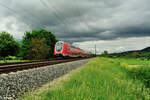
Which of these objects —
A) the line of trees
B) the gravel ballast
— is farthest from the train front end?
the gravel ballast

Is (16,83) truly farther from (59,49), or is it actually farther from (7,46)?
(7,46)

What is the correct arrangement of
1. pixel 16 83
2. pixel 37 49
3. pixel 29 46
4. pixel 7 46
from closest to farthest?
pixel 16 83
pixel 7 46
pixel 37 49
pixel 29 46

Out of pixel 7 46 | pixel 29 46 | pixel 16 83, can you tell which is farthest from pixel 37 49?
pixel 16 83

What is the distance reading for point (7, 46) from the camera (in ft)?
94.7

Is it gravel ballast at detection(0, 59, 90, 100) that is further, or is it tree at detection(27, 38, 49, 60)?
tree at detection(27, 38, 49, 60)

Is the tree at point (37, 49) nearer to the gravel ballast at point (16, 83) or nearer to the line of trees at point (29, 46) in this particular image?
the line of trees at point (29, 46)

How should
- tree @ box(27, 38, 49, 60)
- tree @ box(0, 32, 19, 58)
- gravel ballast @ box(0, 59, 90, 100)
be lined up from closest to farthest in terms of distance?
gravel ballast @ box(0, 59, 90, 100) → tree @ box(0, 32, 19, 58) → tree @ box(27, 38, 49, 60)

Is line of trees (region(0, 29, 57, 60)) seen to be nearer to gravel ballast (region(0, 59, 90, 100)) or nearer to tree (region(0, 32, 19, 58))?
tree (region(0, 32, 19, 58))

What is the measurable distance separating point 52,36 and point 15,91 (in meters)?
52.5

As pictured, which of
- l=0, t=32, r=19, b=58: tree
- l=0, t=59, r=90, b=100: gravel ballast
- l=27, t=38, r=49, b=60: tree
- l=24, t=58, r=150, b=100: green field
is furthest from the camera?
l=27, t=38, r=49, b=60: tree

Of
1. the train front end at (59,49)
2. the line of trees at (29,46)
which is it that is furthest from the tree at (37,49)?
the train front end at (59,49)

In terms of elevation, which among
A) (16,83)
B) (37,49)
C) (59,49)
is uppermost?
(37,49)

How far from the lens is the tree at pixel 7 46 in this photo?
2811 centimetres

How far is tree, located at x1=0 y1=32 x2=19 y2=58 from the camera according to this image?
92.2 feet
